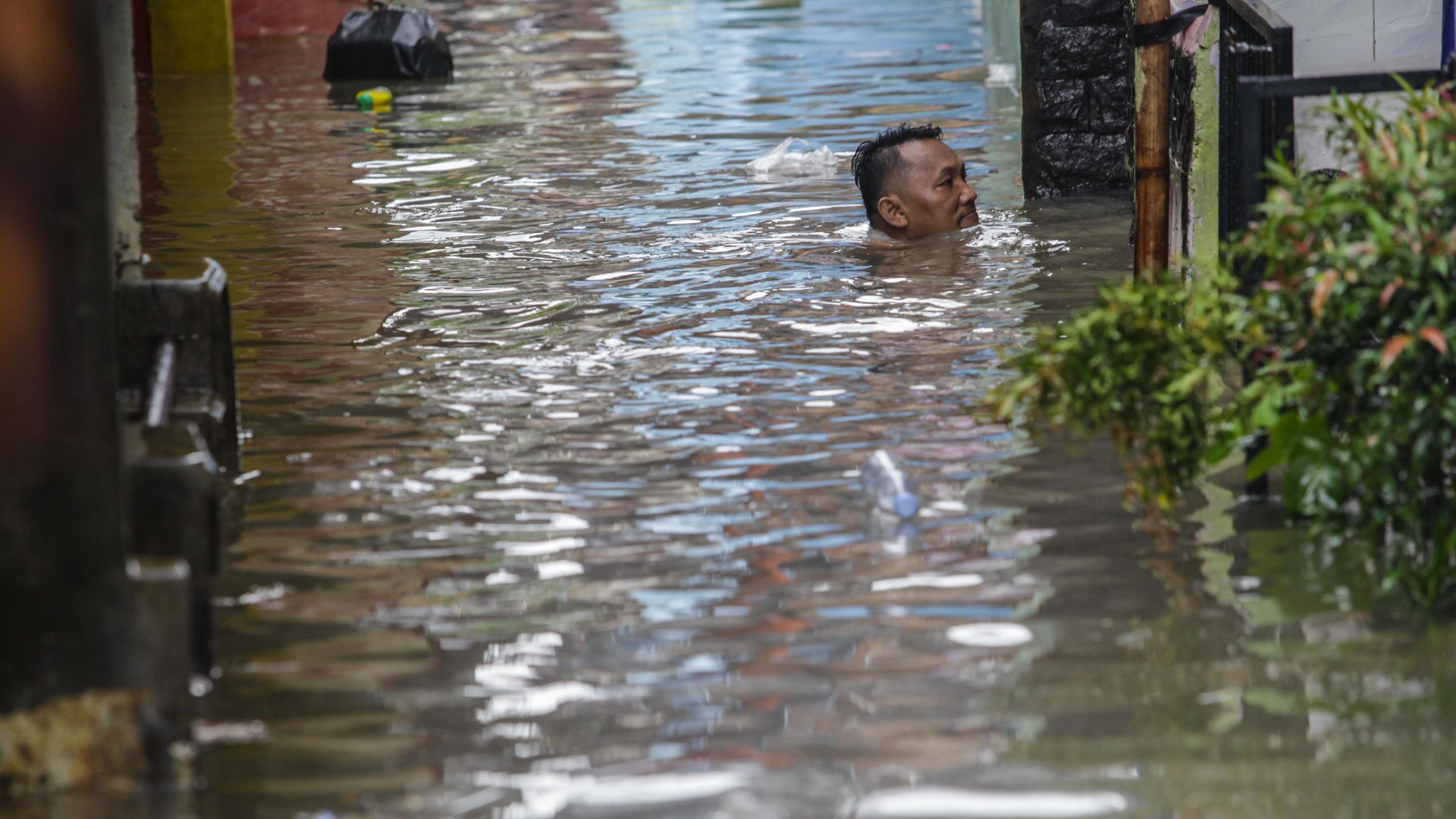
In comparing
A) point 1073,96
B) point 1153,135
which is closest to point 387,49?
point 1073,96

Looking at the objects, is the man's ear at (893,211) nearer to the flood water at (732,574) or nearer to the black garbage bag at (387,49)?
the flood water at (732,574)

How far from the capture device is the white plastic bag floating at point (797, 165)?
1030 centimetres

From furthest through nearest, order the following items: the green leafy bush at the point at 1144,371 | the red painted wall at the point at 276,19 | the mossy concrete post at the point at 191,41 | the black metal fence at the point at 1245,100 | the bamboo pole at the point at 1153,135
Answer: the red painted wall at the point at 276,19 < the mossy concrete post at the point at 191,41 < the bamboo pole at the point at 1153,135 < the black metal fence at the point at 1245,100 < the green leafy bush at the point at 1144,371

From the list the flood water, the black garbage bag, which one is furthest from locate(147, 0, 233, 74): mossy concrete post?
the flood water

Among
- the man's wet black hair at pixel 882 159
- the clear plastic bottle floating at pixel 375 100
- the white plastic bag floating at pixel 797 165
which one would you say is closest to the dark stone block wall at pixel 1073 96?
the man's wet black hair at pixel 882 159

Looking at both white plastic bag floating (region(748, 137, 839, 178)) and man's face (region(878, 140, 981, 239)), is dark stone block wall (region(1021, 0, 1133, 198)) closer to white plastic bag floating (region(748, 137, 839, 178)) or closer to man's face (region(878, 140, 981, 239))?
man's face (region(878, 140, 981, 239))

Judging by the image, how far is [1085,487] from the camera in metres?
4.52

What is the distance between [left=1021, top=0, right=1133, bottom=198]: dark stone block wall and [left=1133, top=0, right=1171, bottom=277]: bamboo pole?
2.65 metres

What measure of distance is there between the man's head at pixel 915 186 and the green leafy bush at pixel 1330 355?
14.0ft

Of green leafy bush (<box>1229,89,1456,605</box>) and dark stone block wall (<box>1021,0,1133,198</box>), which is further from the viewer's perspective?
dark stone block wall (<box>1021,0,1133,198</box>)

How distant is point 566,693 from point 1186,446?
4.66ft

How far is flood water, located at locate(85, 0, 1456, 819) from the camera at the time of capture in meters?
3.09

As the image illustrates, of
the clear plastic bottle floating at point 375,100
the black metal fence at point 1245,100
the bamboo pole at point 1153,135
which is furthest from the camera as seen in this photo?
the clear plastic bottle floating at point 375,100

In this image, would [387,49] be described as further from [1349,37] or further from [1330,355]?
[1330,355]
